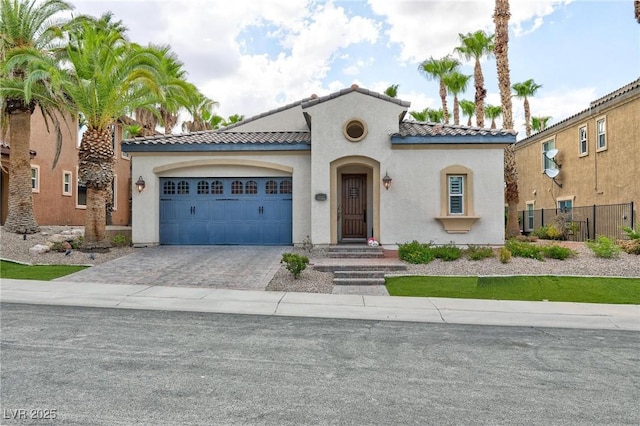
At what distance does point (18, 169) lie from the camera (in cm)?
1576

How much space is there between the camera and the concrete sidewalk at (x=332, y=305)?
7934mm

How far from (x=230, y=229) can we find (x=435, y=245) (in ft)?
25.8

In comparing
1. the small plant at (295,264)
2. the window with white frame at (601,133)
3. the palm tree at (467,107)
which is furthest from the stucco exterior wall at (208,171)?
the palm tree at (467,107)

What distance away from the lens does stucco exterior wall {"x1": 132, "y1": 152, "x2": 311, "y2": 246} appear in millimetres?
15727

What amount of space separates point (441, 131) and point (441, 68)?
20.1 metres

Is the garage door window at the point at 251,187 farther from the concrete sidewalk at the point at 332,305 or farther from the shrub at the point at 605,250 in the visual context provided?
the shrub at the point at 605,250

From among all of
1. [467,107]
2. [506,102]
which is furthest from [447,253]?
[467,107]

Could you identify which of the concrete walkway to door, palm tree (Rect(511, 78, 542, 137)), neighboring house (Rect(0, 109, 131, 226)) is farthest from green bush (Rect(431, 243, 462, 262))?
palm tree (Rect(511, 78, 542, 137))

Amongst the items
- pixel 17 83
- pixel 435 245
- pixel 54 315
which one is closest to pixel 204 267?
pixel 54 315

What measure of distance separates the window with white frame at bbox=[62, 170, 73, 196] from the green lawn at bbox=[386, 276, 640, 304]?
20.4m

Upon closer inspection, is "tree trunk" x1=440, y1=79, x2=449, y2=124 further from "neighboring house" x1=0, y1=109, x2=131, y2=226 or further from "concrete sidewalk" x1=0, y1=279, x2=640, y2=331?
"concrete sidewalk" x1=0, y1=279, x2=640, y2=331

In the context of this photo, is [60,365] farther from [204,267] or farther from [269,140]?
[269,140]

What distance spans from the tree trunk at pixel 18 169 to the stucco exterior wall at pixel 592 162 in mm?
24963

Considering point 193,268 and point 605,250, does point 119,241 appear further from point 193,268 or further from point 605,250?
point 605,250
